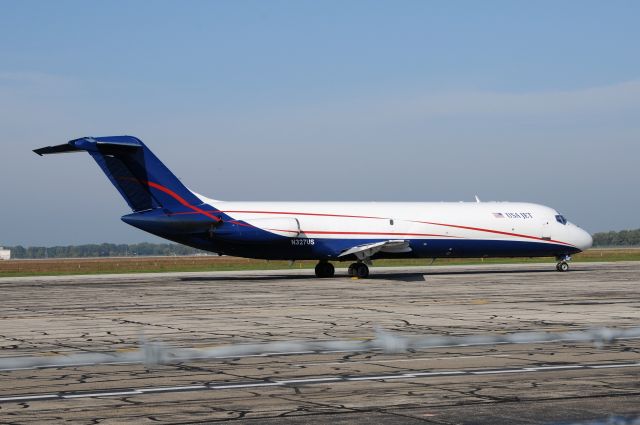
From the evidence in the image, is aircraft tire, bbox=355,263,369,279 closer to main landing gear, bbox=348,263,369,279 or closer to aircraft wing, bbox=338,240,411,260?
main landing gear, bbox=348,263,369,279

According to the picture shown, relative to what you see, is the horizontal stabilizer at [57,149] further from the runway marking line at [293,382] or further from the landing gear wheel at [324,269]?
the runway marking line at [293,382]

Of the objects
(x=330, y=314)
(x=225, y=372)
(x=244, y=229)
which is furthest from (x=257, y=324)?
(x=244, y=229)

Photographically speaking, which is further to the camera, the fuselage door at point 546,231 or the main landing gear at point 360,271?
the fuselage door at point 546,231

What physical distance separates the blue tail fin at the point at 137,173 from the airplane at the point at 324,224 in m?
0.04

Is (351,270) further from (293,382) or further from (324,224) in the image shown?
(293,382)

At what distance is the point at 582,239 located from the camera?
162ft

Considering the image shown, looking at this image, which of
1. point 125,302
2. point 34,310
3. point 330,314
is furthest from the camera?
point 125,302

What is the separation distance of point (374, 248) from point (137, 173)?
11.5 metres

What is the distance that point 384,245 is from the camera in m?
43.3

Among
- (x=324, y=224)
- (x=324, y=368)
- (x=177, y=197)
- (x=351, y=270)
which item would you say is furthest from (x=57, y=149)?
(x=324, y=368)

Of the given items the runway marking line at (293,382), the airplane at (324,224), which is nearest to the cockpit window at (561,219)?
the airplane at (324,224)

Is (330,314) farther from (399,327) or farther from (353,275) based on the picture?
(353,275)

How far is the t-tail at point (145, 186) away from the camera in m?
40.3

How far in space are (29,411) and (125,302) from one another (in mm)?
19318
